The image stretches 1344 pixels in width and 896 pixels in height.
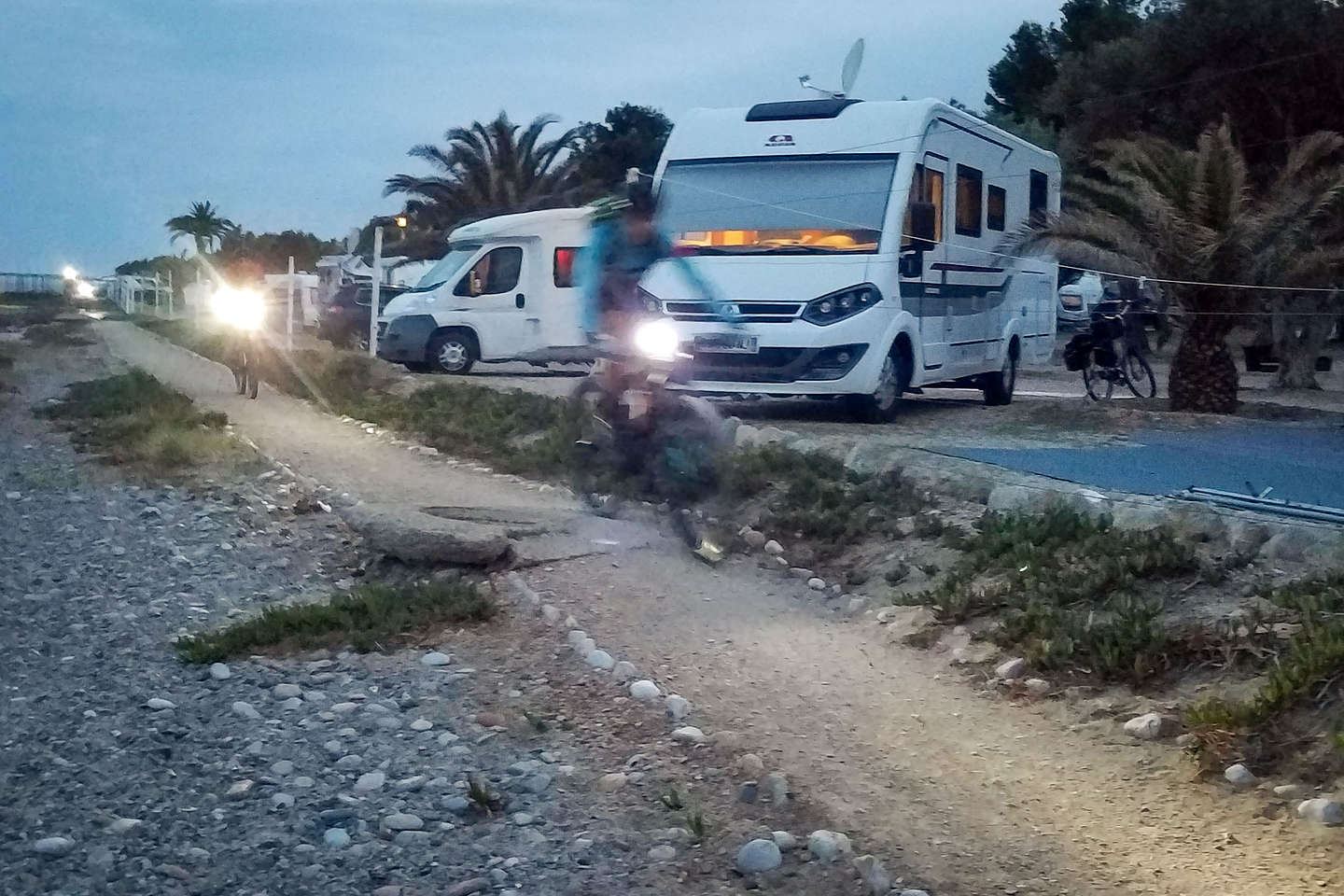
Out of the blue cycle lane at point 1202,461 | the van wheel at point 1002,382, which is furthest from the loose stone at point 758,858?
the van wheel at point 1002,382

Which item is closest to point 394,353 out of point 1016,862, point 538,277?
point 538,277

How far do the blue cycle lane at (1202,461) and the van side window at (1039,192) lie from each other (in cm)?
471

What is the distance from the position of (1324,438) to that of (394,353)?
43.4ft

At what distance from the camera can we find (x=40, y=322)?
41719 millimetres

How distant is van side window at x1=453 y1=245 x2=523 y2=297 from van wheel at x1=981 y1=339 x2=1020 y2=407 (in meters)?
7.85

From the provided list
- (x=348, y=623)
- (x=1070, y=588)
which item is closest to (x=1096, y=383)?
(x=1070, y=588)

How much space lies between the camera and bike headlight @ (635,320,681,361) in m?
7.81

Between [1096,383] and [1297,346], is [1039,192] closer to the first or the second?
[1096,383]

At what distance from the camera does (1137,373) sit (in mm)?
17078

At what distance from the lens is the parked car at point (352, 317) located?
26312 millimetres

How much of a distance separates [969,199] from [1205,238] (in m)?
2.32

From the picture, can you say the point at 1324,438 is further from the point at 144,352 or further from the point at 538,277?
the point at 144,352

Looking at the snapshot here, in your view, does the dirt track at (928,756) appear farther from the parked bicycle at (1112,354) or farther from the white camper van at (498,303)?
the white camper van at (498,303)

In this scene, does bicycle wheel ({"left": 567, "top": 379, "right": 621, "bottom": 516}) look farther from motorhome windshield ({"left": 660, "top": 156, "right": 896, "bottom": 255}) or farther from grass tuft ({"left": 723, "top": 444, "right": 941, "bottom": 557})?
motorhome windshield ({"left": 660, "top": 156, "right": 896, "bottom": 255})
